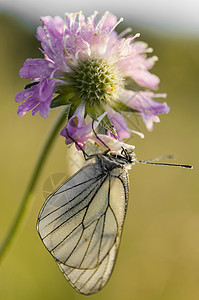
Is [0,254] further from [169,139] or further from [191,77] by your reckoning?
[191,77]

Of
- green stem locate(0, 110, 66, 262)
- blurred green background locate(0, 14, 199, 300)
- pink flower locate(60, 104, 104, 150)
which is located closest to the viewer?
pink flower locate(60, 104, 104, 150)

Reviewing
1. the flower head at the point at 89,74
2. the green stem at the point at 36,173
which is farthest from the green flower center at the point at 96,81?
the green stem at the point at 36,173

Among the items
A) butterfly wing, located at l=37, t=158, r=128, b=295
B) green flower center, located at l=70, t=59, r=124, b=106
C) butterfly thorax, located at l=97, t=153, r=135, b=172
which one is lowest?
butterfly wing, located at l=37, t=158, r=128, b=295

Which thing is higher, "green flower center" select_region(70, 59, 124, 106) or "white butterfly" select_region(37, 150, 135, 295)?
"green flower center" select_region(70, 59, 124, 106)

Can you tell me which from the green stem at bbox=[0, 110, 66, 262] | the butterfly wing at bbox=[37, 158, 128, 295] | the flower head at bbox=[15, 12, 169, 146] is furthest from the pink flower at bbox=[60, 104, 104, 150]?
the butterfly wing at bbox=[37, 158, 128, 295]

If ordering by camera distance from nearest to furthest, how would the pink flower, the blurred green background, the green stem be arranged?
the pink flower → the green stem → the blurred green background

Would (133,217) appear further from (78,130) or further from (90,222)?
(78,130)

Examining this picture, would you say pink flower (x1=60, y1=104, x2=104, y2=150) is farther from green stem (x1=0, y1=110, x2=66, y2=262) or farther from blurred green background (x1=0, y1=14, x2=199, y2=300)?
blurred green background (x1=0, y1=14, x2=199, y2=300)

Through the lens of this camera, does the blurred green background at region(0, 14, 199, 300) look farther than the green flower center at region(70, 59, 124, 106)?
Yes

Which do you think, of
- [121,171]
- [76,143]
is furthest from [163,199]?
[76,143]
